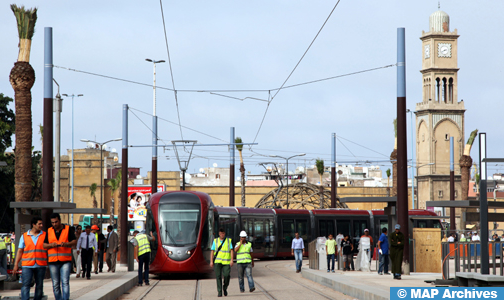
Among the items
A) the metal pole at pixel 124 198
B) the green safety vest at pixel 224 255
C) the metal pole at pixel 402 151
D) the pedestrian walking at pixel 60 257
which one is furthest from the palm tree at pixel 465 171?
the pedestrian walking at pixel 60 257

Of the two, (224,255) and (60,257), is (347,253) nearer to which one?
(224,255)

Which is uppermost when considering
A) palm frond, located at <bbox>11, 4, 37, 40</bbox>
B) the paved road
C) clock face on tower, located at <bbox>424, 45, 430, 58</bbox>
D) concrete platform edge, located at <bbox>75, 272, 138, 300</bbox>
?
clock face on tower, located at <bbox>424, 45, 430, 58</bbox>

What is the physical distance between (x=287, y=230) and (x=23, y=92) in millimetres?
17215

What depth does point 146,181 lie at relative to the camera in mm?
88438

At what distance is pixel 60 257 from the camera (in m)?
13.2

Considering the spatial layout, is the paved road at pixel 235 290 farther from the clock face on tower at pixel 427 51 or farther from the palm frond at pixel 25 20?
the clock face on tower at pixel 427 51

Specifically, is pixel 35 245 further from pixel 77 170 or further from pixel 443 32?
pixel 443 32

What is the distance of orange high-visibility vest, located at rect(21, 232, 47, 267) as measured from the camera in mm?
12648

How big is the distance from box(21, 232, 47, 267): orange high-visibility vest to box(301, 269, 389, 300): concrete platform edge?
594cm

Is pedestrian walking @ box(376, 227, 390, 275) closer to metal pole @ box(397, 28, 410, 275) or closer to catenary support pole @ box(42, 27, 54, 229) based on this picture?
metal pole @ box(397, 28, 410, 275)

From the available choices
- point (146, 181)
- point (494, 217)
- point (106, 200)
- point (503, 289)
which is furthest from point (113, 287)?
point (146, 181)

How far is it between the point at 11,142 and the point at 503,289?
45.1 metres

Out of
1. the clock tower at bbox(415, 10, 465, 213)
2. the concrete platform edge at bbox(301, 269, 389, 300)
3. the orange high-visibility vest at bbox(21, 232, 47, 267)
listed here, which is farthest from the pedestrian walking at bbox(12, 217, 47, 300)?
the clock tower at bbox(415, 10, 465, 213)

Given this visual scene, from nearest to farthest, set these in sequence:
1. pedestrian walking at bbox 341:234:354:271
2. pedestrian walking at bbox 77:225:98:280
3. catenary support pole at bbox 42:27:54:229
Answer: catenary support pole at bbox 42:27:54:229 → pedestrian walking at bbox 77:225:98:280 → pedestrian walking at bbox 341:234:354:271
